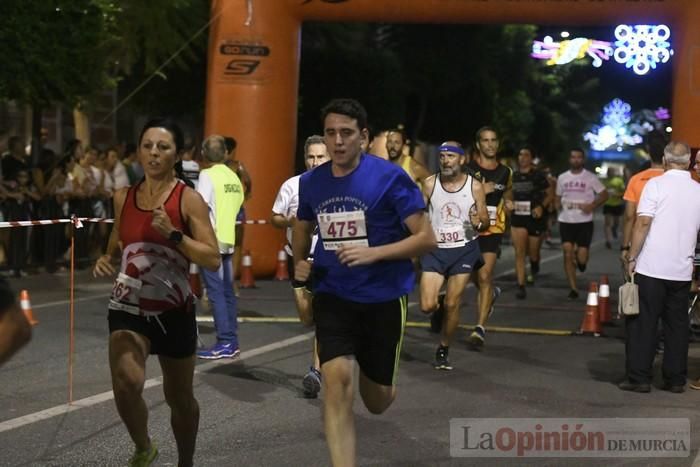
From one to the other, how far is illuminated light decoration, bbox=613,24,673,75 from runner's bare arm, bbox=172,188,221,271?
12793 millimetres

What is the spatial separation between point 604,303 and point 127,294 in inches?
325

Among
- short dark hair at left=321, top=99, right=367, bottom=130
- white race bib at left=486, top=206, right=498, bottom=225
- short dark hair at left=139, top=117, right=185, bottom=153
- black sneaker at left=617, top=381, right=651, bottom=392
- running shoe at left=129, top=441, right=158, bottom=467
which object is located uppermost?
short dark hair at left=321, top=99, right=367, bottom=130

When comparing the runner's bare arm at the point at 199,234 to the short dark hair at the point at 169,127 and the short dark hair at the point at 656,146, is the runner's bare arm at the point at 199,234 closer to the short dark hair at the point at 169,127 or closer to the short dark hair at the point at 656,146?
the short dark hair at the point at 169,127

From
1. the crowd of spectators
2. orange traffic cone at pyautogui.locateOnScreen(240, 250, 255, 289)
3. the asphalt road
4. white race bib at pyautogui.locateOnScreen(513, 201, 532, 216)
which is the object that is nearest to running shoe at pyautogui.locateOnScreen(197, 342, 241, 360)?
the asphalt road

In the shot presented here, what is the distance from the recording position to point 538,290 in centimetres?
1753

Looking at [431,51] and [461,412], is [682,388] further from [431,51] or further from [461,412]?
[431,51]

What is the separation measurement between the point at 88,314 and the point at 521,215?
6595mm

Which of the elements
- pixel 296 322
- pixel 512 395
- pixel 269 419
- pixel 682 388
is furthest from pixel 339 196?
pixel 296 322

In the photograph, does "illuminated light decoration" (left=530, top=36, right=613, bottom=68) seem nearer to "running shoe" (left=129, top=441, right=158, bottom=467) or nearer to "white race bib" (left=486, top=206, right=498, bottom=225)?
"white race bib" (left=486, top=206, right=498, bottom=225)

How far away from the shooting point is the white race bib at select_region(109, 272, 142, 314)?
19.9 feet

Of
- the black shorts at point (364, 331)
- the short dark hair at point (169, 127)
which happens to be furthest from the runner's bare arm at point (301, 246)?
the short dark hair at point (169, 127)

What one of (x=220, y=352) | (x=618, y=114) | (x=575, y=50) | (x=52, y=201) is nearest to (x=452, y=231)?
(x=220, y=352)

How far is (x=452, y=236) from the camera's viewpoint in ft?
34.6

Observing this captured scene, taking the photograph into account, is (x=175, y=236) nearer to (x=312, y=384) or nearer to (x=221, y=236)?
(x=312, y=384)
